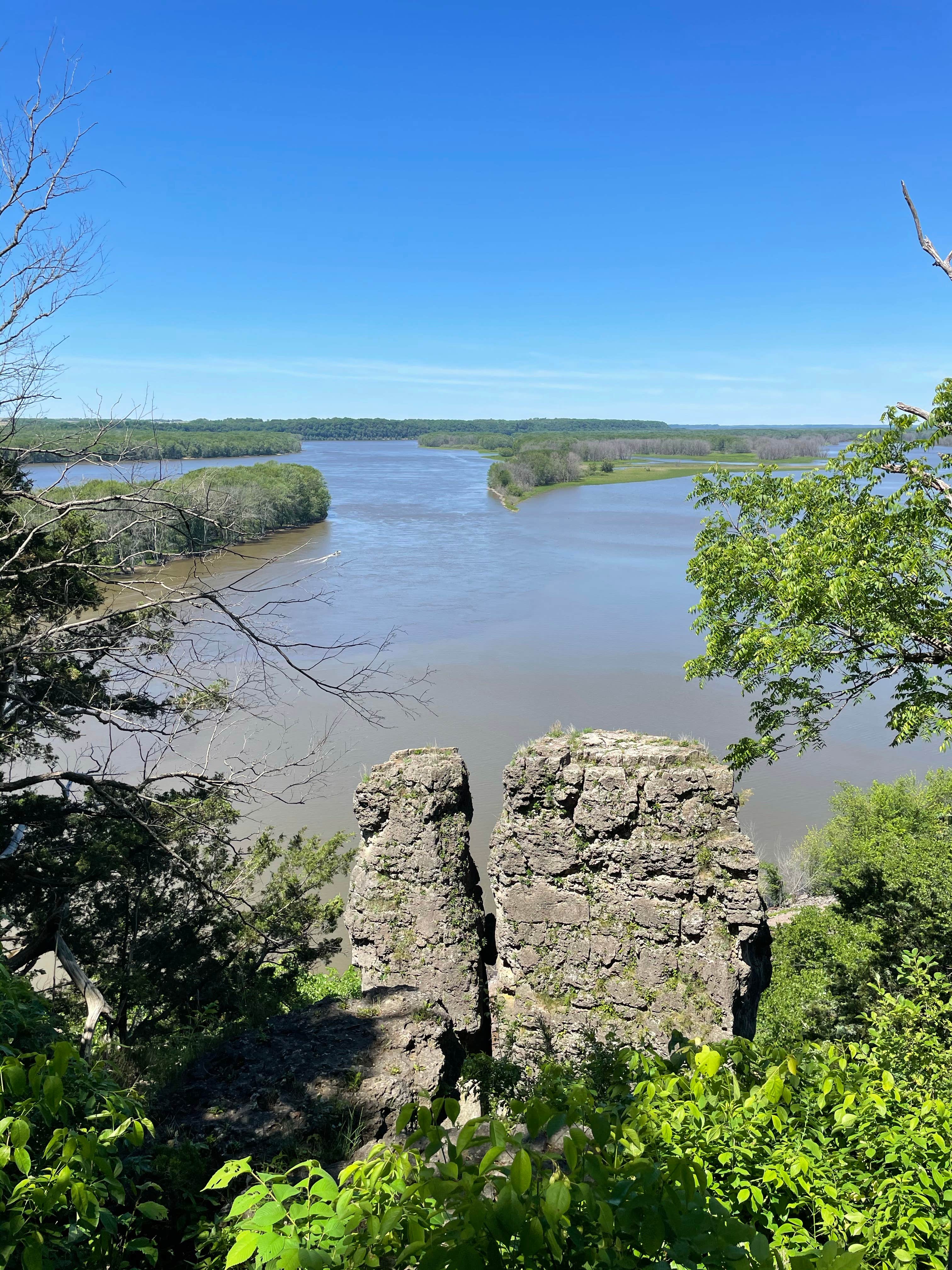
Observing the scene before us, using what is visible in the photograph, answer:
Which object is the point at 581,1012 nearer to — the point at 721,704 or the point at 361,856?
the point at 361,856

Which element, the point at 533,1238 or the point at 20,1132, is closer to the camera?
the point at 533,1238

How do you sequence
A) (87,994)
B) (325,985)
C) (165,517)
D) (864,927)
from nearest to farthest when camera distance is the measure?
1. (165,517)
2. (87,994)
3. (864,927)
4. (325,985)

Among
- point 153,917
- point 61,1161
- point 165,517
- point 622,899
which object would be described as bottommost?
point 153,917

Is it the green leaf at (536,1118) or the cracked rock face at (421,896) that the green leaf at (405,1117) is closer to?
the green leaf at (536,1118)

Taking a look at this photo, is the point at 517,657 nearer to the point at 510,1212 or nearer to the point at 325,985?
the point at 325,985

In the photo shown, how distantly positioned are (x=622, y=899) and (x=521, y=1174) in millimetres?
8326

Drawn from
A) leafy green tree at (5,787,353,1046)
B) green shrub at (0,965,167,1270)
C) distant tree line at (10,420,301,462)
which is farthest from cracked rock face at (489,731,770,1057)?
green shrub at (0,965,167,1270)

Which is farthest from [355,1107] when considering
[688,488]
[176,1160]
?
[688,488]

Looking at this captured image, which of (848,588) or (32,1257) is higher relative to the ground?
(848,588)

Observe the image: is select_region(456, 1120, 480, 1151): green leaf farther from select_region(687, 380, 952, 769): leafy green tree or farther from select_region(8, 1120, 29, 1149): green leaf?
select_region(687, 380, 952, 769): leafy green tree

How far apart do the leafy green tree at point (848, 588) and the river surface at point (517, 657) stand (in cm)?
594

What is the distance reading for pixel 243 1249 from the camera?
173 cm

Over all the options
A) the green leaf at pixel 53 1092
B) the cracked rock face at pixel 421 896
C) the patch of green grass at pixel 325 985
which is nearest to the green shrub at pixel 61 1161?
the green leaf at pixel 53 1092

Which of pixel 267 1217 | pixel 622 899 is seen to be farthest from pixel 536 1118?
pixel 622 899
